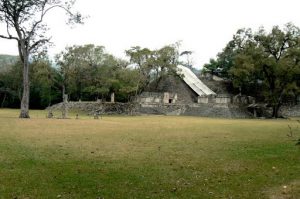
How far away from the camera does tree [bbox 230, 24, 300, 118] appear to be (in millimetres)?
44531

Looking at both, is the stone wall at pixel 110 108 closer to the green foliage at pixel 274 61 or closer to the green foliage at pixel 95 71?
the green foliage at pixel 95 71

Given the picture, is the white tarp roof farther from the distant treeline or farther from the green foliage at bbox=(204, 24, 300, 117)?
the green foliage at bbox=(204, 24, 300, 117)

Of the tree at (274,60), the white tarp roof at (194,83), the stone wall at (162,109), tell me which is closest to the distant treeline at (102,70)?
the stone wall at (162,109)

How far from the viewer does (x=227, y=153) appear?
12.1 meters

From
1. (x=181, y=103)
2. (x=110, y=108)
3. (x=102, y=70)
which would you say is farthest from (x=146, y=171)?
(x=181, y=103)

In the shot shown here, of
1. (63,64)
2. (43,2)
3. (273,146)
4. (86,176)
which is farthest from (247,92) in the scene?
(86,176)

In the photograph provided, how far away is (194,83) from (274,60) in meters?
17.2

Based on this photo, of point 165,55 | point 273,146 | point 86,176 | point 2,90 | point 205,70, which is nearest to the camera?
point 86,176

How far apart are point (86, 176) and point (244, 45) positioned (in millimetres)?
45506

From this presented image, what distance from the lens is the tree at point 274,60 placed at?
44531 millimetres

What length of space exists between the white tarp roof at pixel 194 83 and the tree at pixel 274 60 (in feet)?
35.6

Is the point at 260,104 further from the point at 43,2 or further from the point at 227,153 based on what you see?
the point at 227,153

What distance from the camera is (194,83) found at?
60281 millimetres

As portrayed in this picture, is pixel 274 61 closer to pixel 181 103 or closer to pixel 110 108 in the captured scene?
Result: pixel 181 103
